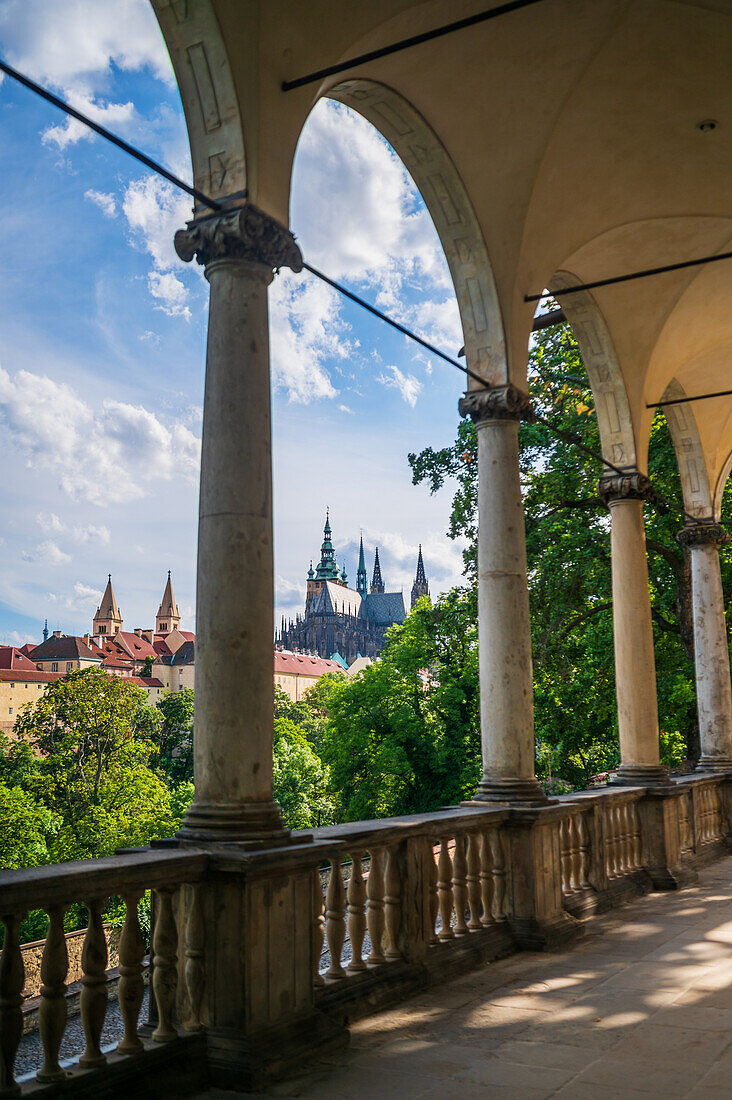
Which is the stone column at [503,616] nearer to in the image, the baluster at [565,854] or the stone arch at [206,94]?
the baluster at [565,854]

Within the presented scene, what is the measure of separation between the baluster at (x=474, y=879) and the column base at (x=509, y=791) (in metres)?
0.60

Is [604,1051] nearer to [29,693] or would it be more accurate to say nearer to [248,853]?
[248,853]

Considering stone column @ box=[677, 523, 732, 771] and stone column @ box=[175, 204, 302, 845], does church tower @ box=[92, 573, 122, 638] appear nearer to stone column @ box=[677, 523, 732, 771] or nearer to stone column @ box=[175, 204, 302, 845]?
stone column @ box=[677, 523, 732, 771]

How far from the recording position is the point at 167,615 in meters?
141

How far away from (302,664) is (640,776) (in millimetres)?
120028

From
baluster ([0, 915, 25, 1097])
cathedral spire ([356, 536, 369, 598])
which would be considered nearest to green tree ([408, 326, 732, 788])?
baluster ([0, 915, 25, 1097])

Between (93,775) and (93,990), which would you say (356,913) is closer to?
(93,990)

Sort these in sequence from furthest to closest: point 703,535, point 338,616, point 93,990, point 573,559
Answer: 1. point 338,616
2. point 573,559
3. point 703,535
4. point 93,990

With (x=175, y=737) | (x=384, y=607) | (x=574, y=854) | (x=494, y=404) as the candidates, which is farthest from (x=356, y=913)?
(x=384, y=607)

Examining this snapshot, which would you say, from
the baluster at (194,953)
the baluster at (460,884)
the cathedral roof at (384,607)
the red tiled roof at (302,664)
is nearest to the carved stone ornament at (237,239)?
the baluster at (194,953)

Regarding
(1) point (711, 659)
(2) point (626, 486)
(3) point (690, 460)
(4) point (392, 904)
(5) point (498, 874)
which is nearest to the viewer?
(4) point (392, 904)

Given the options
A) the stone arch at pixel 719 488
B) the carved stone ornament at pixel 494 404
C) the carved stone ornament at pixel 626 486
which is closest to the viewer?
the carved stone ornament at pixel 494 404

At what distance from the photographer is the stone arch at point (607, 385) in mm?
11680

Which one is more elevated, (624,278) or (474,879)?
(624,278)
